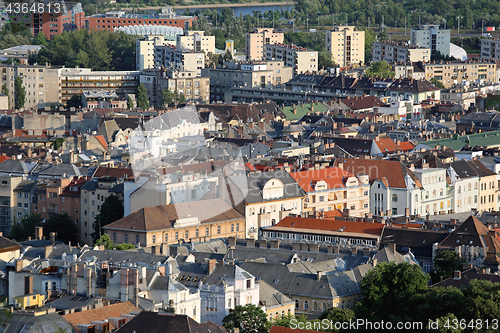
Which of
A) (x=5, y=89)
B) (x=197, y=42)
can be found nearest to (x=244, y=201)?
(x=5, y=89)

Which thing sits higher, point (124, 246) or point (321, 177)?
point (321, 177)

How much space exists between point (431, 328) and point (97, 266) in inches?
465

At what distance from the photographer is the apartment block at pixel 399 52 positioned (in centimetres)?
14475

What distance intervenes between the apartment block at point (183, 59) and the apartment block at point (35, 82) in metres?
11.6

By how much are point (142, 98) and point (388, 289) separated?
77874mm

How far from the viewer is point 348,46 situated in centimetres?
15350

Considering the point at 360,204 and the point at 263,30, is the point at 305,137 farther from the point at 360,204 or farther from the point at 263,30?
the point at 263,30

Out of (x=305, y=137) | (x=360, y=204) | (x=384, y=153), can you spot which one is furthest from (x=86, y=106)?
(x=360, y=204)

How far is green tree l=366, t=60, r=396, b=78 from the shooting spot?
13100cm

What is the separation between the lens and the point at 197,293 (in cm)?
4056

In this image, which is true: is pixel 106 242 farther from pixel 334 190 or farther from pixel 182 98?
pixel 182 98

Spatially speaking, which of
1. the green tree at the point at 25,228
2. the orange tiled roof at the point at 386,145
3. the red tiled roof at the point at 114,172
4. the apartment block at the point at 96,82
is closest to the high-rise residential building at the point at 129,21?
the apartment block at the point at 96,82

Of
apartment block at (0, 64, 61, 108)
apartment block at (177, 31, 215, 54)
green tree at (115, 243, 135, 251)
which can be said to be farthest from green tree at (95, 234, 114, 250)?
apartment block at (177, 31, 215, 54)

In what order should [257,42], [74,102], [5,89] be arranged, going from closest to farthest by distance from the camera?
[74,102]
[5,89]
[257,42]
